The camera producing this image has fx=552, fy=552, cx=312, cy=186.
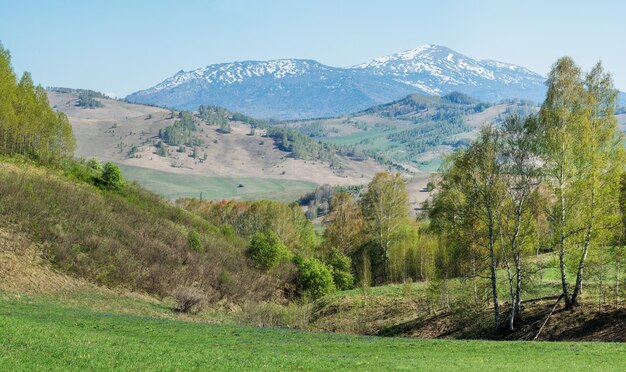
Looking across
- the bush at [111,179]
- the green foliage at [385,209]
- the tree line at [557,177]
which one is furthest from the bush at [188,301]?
the green foliage at [385,209]

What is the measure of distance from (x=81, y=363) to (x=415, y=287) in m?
56.2

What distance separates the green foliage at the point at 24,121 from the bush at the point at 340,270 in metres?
52.6

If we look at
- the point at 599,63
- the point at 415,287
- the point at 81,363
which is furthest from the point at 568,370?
the point at 415,287

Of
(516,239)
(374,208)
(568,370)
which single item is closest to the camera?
(568,370)

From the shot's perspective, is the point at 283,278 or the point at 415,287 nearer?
the point at 415,287

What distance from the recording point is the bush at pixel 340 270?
94.6 metres

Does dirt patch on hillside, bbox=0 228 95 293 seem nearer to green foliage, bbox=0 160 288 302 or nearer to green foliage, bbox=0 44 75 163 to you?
green foliage, bbox=0 160 288 302

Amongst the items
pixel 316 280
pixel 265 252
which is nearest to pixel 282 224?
pixel 265 252

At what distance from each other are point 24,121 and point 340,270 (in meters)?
58.5

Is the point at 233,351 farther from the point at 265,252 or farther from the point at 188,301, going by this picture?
the point at 265,252

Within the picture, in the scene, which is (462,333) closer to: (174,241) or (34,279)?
(34,279)

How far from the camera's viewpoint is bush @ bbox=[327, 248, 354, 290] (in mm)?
94625

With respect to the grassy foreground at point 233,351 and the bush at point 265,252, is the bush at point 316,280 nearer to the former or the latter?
the bush at point 265,252

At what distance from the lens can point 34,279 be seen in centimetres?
5512
